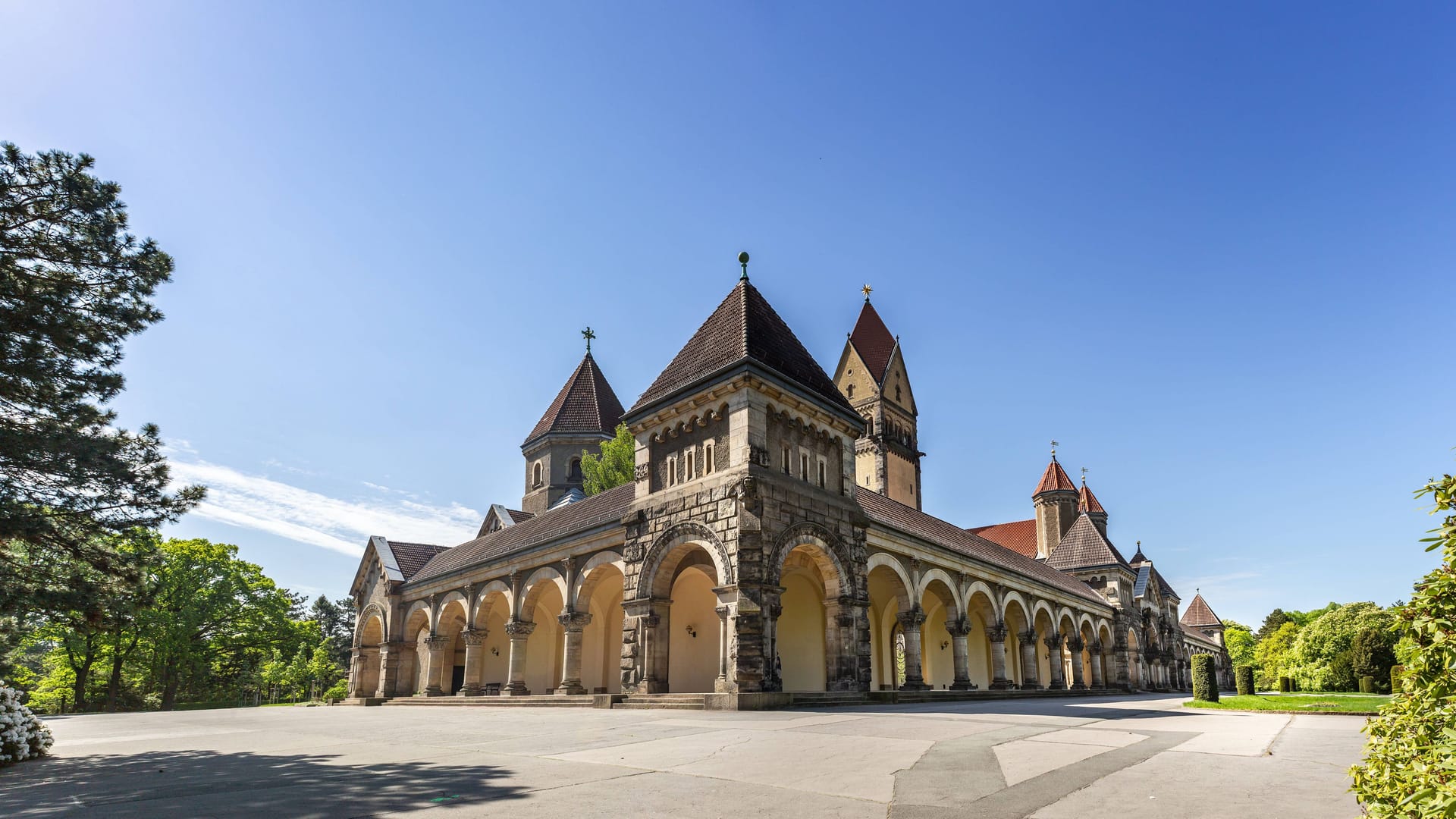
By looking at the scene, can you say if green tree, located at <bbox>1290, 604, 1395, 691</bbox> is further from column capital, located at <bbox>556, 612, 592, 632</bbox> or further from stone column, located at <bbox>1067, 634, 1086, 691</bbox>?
column capital, located at <bbox>556, 612, 592, 632</bbox>

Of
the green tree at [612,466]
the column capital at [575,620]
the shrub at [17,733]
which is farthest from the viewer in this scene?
the green tree at [612,466]

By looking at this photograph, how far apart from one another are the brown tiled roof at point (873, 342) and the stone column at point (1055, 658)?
918 inches

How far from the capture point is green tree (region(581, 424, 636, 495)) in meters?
35.0

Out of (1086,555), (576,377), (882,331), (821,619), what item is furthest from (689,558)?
(882,331)

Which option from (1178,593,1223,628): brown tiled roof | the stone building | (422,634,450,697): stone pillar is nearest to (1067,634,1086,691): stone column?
the stone building

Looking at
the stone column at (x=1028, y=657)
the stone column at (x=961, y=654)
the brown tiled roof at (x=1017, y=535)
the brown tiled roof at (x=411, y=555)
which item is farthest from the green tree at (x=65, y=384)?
the brown tiled roof at (x=1017, y=535)

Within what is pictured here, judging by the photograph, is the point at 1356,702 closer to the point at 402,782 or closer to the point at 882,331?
the point at 402,782

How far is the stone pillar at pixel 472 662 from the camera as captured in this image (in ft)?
85.2

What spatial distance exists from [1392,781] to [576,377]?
41.8 m

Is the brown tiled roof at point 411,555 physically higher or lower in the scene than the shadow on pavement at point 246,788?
higher

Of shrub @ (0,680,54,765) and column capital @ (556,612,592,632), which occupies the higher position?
column capital @ (556,612,592,632)

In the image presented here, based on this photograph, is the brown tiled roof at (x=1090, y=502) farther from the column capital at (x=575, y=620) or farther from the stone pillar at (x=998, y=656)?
the column capital at (x=575, y=620)

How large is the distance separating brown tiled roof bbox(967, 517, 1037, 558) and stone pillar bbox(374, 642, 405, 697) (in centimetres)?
4265

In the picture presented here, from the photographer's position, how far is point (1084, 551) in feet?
141
